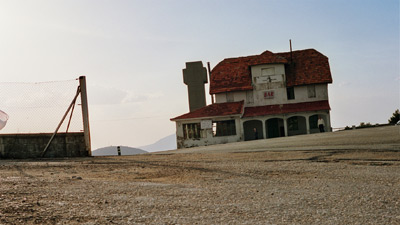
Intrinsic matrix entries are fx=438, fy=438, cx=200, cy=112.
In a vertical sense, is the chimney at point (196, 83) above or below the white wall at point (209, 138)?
above

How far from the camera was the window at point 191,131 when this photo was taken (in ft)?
134

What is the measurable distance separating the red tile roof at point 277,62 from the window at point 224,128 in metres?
3.84

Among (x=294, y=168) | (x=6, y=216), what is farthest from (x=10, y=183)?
(x=294, y=168)

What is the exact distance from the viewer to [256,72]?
43500 millimetres

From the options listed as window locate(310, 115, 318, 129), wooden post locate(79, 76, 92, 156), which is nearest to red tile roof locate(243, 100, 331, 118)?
window locate(310, 115, 318, 129)

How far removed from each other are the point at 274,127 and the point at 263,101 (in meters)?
2.77

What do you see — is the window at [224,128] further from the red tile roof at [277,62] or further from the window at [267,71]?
the window at [267,71]

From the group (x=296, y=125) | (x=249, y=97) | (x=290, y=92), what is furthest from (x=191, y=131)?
(x=290, y=92)

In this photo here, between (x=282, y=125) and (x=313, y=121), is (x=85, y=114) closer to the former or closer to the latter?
(x=282, y=125)

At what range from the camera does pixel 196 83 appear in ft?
164

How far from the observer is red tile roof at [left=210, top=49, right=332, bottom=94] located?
42.5m

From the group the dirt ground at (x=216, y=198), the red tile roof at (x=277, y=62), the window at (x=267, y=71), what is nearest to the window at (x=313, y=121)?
the red tile roof at (x=277, y=62)

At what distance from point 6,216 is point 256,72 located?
40189 mm

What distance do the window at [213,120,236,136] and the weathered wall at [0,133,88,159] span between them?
25.1 meters
